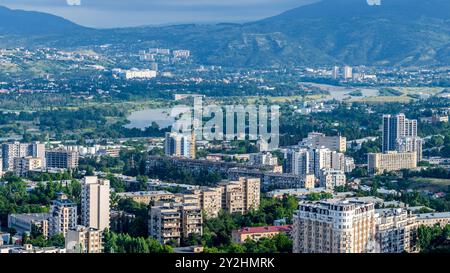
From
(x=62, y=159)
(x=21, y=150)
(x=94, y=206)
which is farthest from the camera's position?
(x=21, y=150)

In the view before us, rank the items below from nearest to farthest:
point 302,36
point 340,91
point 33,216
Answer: point 33,216 → point 340,91 → point 302,36

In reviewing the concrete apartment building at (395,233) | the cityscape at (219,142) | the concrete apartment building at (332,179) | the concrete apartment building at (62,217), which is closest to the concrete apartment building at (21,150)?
the cityscape at (219,142)

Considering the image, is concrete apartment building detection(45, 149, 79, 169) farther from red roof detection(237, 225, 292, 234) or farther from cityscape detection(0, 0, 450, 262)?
red roof detection(237, 225, 292, 234)

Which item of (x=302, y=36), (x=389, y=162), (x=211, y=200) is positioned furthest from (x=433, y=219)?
(x=302, y=36)

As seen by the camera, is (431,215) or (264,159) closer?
(431,215)

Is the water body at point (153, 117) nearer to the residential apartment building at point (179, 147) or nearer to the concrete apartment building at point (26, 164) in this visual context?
the residential apartment building at point (179, 147)

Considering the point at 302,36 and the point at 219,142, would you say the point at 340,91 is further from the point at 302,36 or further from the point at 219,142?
the point at 302,36

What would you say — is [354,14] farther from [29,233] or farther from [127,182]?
[29,233]
